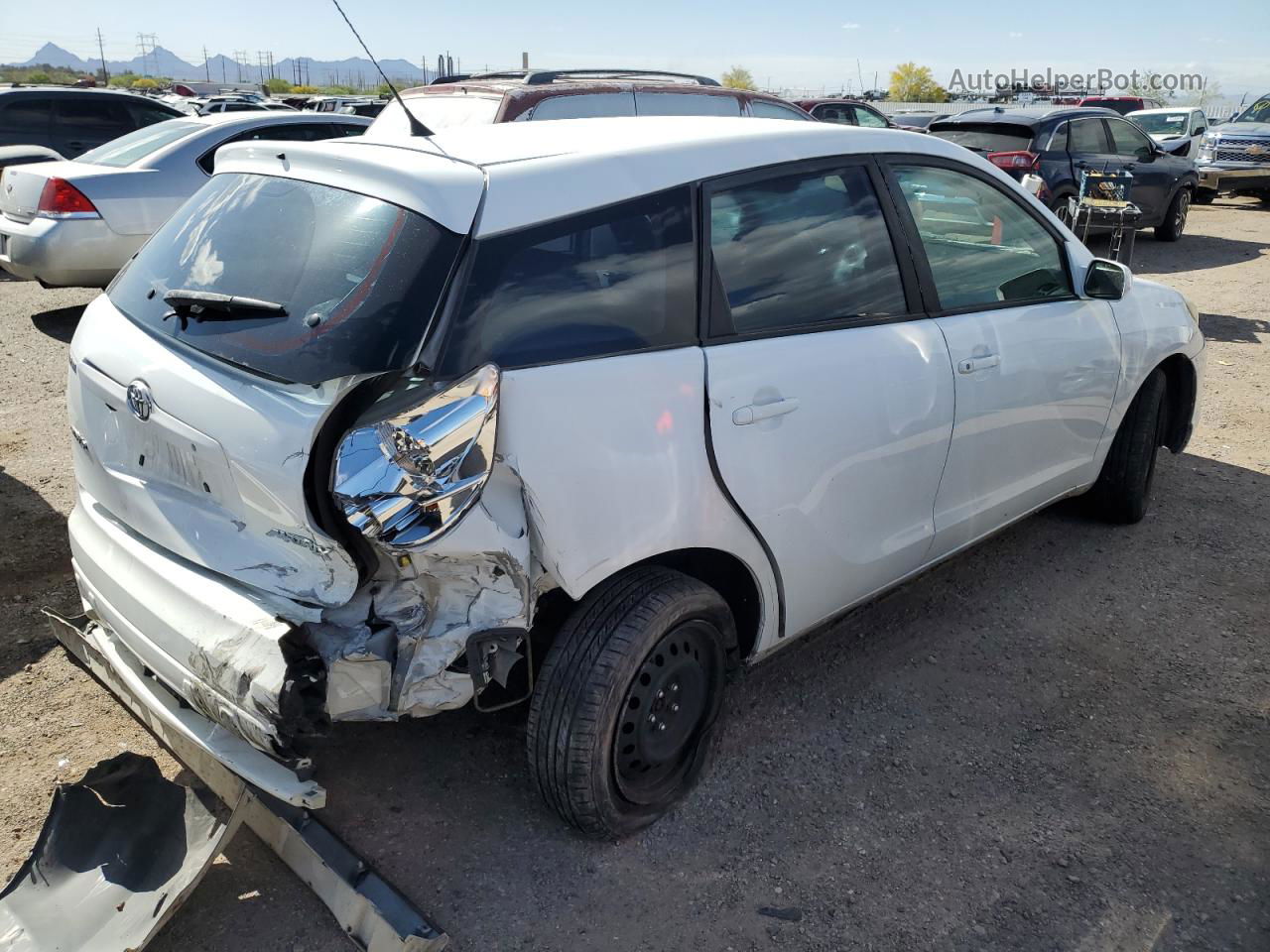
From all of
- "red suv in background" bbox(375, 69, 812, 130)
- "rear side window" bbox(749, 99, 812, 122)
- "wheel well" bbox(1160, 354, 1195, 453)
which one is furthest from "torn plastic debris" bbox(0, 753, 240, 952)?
"rear side window" bbox(749, 99, 812, 122)

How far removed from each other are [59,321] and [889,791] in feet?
25.4

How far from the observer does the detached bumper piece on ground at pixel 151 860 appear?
2236 mm

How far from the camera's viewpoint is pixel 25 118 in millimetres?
11117

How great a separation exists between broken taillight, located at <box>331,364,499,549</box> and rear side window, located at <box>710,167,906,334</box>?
782mm

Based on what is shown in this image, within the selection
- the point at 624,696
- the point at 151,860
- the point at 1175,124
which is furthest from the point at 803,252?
the point at 1175,124

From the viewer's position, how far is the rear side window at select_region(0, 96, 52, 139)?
433 inches

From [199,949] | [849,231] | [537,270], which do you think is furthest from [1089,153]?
[199,949]

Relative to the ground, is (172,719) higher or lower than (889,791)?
higher

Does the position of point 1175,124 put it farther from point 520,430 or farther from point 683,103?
point 520,430

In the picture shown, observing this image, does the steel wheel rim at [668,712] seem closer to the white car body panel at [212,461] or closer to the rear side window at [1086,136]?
the white car body panel at [212,461]

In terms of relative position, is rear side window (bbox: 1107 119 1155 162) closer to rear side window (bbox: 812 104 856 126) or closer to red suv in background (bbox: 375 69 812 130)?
rear side window (bbox: 812 104 856 126)

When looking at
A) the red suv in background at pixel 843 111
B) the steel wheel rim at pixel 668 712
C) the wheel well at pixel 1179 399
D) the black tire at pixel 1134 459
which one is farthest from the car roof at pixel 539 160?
the red suv in background at pixel 843 111

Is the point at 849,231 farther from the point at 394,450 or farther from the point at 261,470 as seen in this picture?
the point at 261,470

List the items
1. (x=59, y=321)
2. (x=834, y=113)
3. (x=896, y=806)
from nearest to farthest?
(x=896, y=806), (x=59, y=321), (x=834, y=113)
